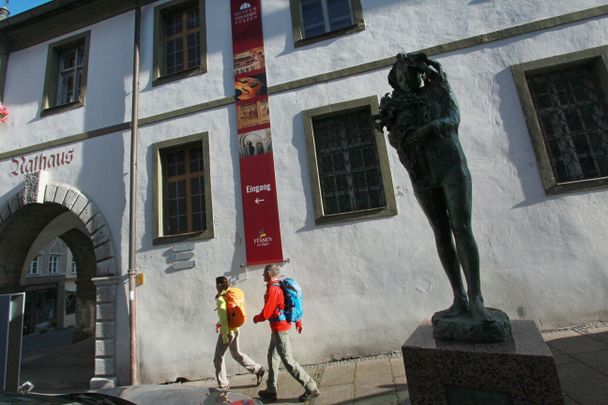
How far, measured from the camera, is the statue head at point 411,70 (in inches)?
116

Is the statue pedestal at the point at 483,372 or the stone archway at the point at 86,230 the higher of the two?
the stone archway at the point at 86,230

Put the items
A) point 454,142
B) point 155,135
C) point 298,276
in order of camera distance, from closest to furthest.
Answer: point 454,142 < point 298,276 < point 155,135

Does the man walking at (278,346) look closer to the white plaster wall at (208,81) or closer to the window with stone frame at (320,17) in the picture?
the white plaster wall at (208,81)

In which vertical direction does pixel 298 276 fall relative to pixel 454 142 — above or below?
below

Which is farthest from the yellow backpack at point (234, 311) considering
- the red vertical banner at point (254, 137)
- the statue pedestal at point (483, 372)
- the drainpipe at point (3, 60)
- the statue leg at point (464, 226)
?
the drainpipe at point (3, 60)

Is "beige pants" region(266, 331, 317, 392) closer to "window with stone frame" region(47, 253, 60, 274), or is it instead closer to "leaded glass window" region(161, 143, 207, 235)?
"leaded glass window" region(161, 143, 207, 235)

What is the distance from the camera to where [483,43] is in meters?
6.35

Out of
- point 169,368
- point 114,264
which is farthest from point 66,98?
point 169,368

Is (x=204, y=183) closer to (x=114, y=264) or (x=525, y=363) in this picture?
(x=114, y=264)

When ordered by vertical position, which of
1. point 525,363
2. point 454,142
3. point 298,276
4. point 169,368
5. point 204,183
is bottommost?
point 169,368

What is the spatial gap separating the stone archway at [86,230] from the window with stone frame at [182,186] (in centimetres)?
122

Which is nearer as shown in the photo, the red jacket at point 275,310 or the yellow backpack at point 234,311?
the red jacket at point 275,310

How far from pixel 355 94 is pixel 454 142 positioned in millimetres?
4244

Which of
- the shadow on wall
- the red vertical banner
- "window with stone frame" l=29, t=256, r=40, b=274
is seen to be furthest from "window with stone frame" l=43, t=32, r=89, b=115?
"window with stone frame" l=29, t=256, r=40, b=274
